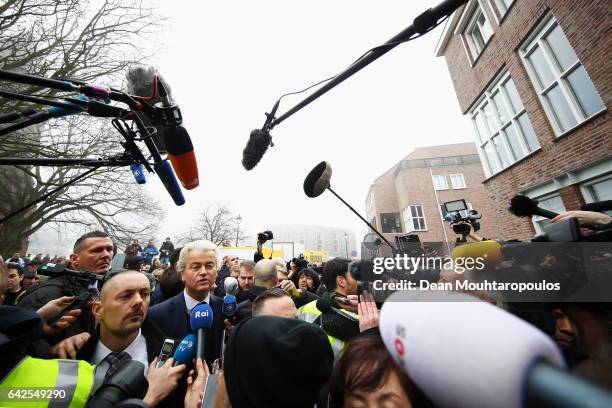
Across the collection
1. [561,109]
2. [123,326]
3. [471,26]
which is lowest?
[123,326]

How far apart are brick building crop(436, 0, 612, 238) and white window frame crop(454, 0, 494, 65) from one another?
0.11 feet

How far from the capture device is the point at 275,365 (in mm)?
1091

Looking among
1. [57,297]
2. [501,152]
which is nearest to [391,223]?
[501,152]

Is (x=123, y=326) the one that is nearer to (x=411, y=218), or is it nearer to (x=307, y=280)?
(x=307, y=280)

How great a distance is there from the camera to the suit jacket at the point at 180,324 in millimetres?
2572

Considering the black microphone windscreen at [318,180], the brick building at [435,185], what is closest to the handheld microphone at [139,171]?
the black microphone windscreen at [318,180]

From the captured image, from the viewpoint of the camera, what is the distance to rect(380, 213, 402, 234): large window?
33.3 m

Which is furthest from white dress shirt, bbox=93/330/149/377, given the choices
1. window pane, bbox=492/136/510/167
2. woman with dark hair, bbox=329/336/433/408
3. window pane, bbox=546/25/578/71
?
window pane, bbox=492/136/510/167

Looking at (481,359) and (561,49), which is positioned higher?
(561,49)

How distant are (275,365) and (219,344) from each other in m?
1.99

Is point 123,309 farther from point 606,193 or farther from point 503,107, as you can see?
point 503,107

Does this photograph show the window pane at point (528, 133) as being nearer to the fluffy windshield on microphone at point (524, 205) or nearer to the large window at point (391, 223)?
the fluffy windshield on microphone at point (524, 205)

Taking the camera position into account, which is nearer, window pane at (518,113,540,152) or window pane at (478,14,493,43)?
window pane at (518,113,540,152)

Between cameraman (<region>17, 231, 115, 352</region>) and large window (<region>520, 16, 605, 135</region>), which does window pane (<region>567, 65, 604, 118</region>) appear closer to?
large window (<region>520, 16, 605, 135</region>)
